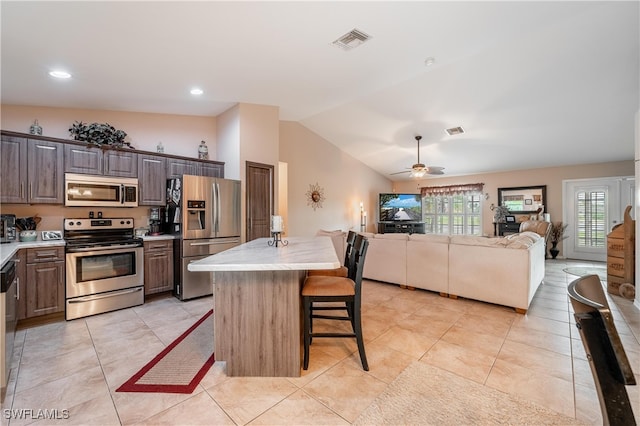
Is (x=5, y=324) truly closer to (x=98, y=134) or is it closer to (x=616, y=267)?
(x=98, y=134)

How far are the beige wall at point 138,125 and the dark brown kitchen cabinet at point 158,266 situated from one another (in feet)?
5.06

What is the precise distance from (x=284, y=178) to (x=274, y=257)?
420cm

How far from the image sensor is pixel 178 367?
217 cm

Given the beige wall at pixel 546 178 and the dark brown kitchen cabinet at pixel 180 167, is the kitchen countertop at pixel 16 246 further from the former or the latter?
the beige wall at pixel 546 178

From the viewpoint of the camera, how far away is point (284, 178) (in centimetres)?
600

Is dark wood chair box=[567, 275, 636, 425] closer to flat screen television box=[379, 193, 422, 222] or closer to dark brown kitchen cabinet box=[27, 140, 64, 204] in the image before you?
dark brown kitchen cabinet box=[27, 140, 64, 204]

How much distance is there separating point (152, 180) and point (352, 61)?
10.3ft

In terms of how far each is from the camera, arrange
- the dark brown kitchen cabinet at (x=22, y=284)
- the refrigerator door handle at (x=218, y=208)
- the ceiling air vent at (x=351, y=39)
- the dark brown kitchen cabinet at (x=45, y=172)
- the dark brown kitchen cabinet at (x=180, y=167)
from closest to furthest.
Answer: the ceiling air vent at (x=351, y=39)
the dark brown kitchen cabinet at (x=22, y=284)
the dark brown kitchen cabinet at (x=45, y=172)
the refrigerator door handle at (x=218, y=208)
the dark brown kitchen cabinet at (x=180, y=167)

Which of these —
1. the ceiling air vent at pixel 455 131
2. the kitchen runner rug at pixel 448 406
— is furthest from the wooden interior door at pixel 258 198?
the ceiling air vent at pixel 455 131

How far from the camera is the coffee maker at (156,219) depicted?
4094mm

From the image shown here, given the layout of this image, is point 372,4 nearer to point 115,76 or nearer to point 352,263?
point 352,263

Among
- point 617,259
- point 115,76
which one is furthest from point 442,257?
point 115,76

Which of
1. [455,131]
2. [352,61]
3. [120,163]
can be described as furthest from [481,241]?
[120,163]

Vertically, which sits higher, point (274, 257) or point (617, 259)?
point (274, 257)
